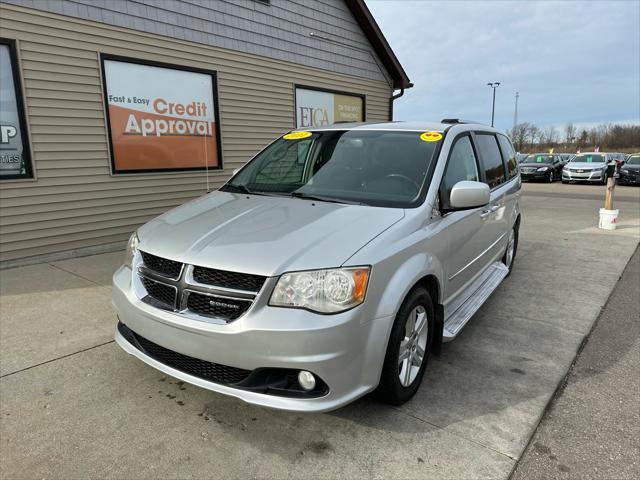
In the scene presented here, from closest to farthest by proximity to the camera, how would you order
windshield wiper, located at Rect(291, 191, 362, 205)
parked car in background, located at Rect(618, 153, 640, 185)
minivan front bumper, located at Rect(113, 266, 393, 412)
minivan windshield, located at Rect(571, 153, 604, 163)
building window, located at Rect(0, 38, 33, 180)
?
minivan front bumper, located at Rect(113, 266, 393, 412)
windshield wiper, located at Rect(291, 191, 362, 205)
building window, located at Rect(0, 38, 33, 180)
parked car in background, located at Rect(618, 153, 640, 185)
minivan windshield, located at Rect(571, 153, 604, 163)

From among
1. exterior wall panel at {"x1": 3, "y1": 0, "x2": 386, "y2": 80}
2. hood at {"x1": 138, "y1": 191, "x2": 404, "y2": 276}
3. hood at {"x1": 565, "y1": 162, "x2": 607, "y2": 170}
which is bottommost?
hood at {"x1": 565, "y1": 162, "x2": 607, "y2": 170}

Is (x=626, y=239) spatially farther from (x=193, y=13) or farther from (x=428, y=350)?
(x=193, y=13)

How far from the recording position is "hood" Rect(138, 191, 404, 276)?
2.29 m

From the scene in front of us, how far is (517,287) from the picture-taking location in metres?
5.25

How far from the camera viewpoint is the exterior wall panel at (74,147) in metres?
5.66

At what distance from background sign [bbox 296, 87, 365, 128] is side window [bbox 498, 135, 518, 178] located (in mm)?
4508

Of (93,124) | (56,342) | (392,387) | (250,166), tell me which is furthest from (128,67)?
(392,387)

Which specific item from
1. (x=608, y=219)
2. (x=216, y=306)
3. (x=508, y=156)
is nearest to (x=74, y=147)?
(x=216, y=306)

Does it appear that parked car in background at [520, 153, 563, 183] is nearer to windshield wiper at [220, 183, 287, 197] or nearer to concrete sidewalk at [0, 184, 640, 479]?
concrete sidewalk at [0, 184, 640, 479]

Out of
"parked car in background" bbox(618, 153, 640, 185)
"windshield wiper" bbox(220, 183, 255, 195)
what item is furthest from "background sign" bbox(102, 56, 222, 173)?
"parked car in background" bbox(618, 153, 640, 185)

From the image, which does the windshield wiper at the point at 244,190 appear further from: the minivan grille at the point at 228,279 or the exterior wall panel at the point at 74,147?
the exterior wall panel at the point at 74,147

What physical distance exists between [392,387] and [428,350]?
1.66 feet

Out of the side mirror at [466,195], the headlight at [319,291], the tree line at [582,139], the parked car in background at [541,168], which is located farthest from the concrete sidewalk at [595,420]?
the tree line at [582,139]

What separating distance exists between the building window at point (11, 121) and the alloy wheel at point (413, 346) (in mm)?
5346
